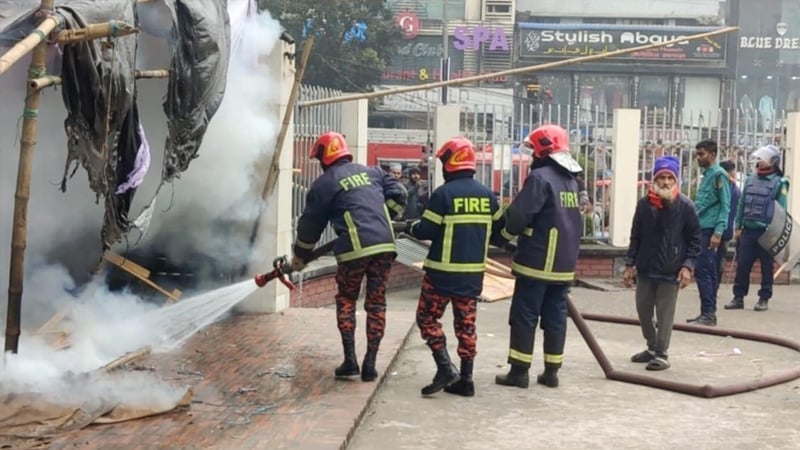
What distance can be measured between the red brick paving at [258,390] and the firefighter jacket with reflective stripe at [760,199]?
13.6 ft

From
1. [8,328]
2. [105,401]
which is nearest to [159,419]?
[105,401]

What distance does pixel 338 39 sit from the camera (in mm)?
37125

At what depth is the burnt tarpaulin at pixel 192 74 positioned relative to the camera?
21.2ft

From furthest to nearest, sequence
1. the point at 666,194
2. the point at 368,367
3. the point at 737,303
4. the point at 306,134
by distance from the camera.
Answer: the point at 737,303, the point at 306,134, the point at 666,194, the point at 368,367

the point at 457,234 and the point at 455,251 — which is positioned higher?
the point at 457,234

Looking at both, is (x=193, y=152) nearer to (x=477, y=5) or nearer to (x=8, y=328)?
(x=8, y=328)

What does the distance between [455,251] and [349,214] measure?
2.39 ft

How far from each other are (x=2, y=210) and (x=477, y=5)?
49.6 meters

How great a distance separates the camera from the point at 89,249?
8.00 metres

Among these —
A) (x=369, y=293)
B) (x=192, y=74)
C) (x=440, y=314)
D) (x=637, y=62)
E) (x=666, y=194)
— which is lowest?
(x=440, y=314)

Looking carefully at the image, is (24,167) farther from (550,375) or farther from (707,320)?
(707,320)

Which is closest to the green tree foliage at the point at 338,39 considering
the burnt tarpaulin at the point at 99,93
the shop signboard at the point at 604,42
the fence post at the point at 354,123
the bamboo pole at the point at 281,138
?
the shop signboard at the point at 604,42

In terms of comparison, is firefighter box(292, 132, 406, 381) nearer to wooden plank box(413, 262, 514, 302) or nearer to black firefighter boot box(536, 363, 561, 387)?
black firefighter boot box(536, 363, 561, 387)

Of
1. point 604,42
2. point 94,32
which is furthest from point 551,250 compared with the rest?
point 604,42
